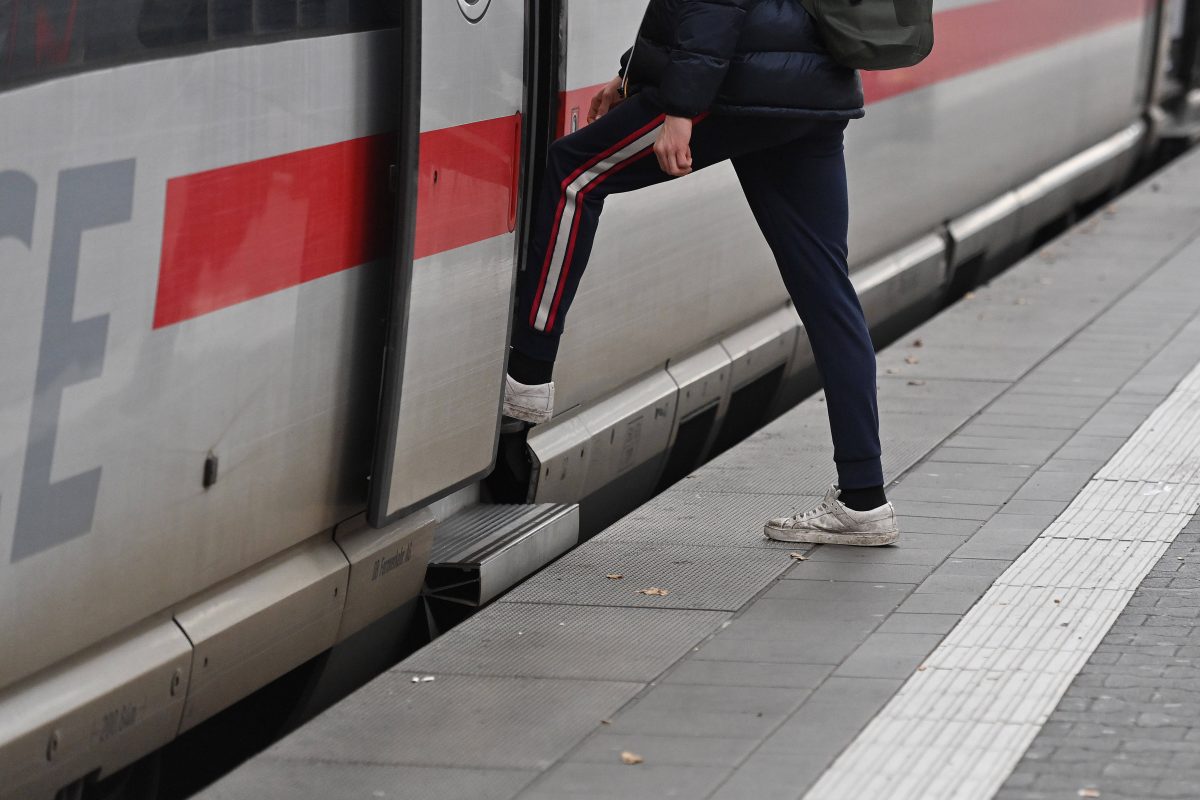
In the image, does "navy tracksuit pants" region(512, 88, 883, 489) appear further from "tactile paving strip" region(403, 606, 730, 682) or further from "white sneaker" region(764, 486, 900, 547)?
"tactile paving strip" region(403, 606, 730, 682)

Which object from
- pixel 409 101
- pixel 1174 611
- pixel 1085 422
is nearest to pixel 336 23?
pixel 409 101

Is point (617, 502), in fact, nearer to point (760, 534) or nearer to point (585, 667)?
point (760, 534)

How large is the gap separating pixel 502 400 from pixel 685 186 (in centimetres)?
134

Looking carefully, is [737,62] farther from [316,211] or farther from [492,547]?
[492,547]

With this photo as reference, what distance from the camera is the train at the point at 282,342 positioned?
3215mm

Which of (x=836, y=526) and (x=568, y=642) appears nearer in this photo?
(x=568, y=642)

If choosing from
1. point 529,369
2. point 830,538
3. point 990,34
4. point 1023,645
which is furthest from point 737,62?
point 990,34

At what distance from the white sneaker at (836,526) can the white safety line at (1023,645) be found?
34cm

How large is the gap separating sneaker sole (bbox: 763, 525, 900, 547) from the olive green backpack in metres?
1.19

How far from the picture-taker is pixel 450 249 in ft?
14.2

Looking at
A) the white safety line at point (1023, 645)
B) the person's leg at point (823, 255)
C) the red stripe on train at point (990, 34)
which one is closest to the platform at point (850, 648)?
the white safety line at point (1023, 645)

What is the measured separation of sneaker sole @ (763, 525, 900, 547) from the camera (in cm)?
491

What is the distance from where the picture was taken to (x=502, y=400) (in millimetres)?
4789

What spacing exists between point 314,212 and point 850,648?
1.45 m
